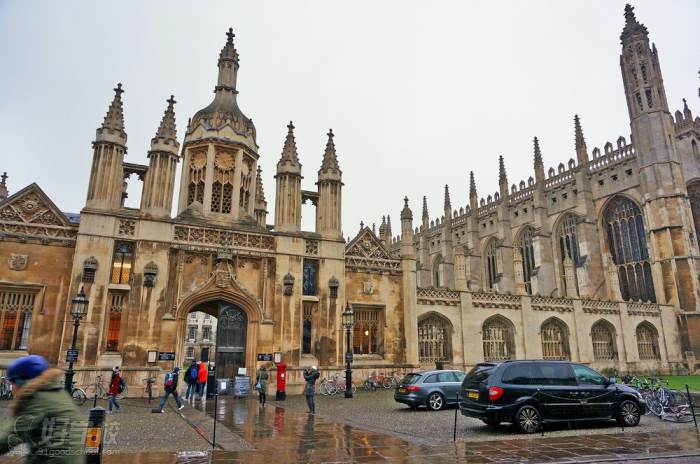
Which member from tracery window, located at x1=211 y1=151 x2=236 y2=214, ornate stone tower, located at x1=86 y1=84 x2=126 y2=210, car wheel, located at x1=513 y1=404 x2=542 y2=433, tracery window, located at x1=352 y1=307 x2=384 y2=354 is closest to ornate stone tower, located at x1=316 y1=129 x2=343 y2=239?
tracery window, located at x1=352 y1=307 x2=384 y2=354

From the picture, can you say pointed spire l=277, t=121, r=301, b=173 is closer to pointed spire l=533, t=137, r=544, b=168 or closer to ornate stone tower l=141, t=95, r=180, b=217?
ornate stone tower l=141, t=95, r=180, b=217

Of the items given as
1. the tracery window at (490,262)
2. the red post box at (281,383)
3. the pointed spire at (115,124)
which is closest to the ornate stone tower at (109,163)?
the pointed spire at (115,124)

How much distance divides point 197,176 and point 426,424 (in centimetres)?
1730

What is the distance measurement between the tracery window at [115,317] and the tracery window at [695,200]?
45.7m

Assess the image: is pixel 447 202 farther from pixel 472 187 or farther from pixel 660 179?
pixel 660 179

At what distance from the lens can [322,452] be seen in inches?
333

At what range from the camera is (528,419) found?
425 inches

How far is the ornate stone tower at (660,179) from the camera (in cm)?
3666

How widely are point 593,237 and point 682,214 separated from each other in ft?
23.9

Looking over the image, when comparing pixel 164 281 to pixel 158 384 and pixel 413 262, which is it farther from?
pixel 413 262

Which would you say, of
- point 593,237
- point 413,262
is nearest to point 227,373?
point 413,262

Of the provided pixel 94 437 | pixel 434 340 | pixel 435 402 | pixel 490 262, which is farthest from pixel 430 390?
pixel 490 262

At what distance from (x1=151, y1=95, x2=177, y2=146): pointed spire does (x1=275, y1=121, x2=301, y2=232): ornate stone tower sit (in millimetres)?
5101

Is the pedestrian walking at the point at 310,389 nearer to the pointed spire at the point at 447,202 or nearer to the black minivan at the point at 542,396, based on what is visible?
the black minivan at the point at 542,396
